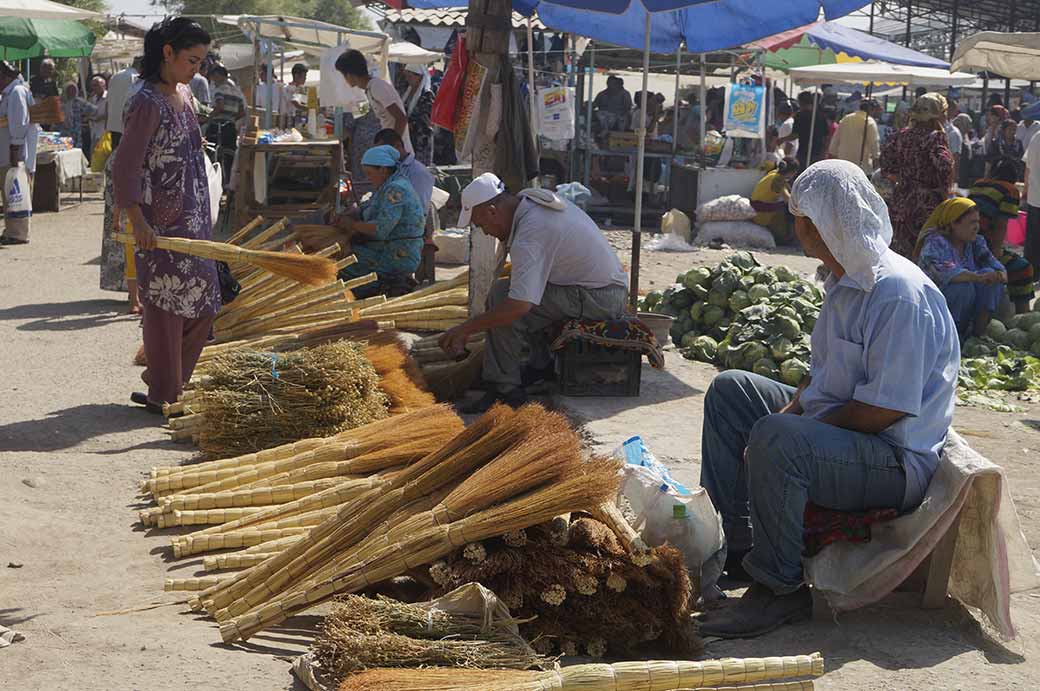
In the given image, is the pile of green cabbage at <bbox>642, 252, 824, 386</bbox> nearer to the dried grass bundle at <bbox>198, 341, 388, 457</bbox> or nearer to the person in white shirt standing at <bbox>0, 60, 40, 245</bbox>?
the dried grass bundle at <bbox>198, 341, 388, 457</bbox>

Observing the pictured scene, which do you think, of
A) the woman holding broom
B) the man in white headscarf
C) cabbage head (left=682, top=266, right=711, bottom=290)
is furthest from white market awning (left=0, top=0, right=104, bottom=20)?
the man in white headscarf

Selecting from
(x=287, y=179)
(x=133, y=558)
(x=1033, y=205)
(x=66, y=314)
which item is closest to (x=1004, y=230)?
(x=1033, y=205)

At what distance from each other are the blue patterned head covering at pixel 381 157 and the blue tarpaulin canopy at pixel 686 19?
1276mm

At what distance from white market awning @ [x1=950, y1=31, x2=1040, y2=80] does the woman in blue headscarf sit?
6887 millimetres

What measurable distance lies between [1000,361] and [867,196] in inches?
194

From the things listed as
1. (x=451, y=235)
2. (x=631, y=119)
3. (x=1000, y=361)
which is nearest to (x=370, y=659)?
(x=1000, y=361)

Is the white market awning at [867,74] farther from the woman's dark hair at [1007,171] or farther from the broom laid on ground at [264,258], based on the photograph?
the broom laid on ground at [264,258]

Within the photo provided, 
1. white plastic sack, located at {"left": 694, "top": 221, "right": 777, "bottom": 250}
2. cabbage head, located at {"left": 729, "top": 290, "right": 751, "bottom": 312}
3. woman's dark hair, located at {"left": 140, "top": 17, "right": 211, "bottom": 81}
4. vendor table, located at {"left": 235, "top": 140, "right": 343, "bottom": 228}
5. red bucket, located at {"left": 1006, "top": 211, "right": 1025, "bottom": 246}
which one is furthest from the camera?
white plastic sack, located at {"left": 694, "top": 221, "right": 777, "bottom": 250}

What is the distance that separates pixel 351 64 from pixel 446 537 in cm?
735

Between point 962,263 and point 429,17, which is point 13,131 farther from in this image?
point 962,263

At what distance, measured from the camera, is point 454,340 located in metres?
6.08

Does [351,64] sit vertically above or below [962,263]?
above

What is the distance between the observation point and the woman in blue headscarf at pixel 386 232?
7.92m

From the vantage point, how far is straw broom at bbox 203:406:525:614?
3.54m
